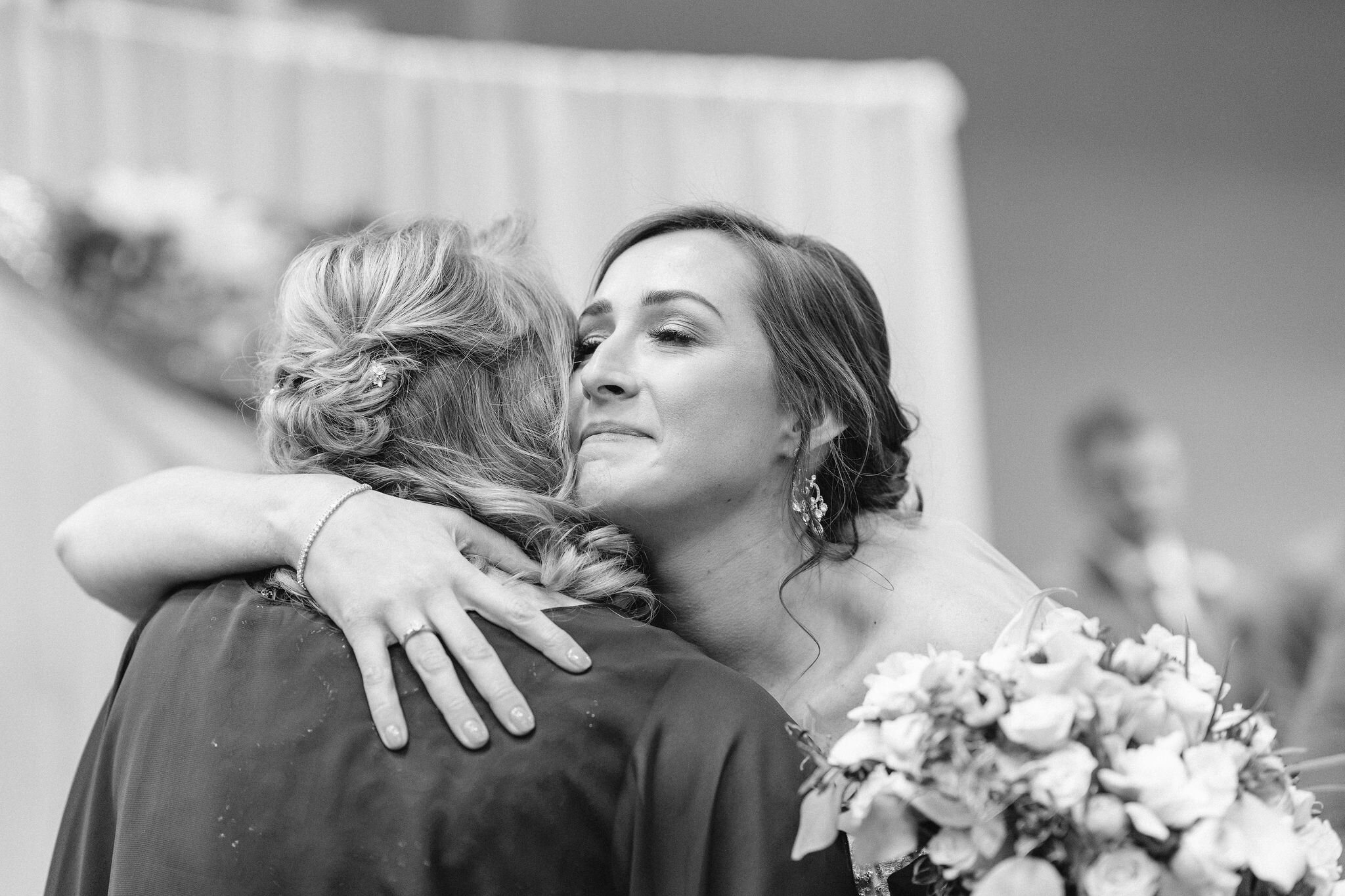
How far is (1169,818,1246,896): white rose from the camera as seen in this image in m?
1.16

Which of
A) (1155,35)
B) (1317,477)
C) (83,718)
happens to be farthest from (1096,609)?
(83,718)

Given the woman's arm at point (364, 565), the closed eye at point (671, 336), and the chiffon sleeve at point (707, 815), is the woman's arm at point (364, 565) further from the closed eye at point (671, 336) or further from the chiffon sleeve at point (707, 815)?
the closed eye at point (671, 336)

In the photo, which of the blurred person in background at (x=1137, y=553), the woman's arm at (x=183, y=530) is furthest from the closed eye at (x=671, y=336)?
the blurred person in background at (x=1137, y=553)

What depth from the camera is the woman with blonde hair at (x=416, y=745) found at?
4.13 feet

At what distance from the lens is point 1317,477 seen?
5.89m

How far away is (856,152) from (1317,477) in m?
2.41

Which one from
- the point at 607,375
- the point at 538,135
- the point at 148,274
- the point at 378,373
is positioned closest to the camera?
the point at 378,373

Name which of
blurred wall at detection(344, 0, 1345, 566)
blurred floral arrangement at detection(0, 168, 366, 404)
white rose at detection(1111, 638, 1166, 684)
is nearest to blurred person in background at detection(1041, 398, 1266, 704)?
blurred wall at detection(344, 0, 1345, 566)

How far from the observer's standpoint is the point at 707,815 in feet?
4.22

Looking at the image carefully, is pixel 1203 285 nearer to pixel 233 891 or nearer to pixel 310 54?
pixel 310 54

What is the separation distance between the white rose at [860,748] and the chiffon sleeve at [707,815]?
9 cm

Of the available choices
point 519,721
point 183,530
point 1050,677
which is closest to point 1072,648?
point 1050,677

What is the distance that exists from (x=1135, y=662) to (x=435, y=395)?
Result: 75 cm

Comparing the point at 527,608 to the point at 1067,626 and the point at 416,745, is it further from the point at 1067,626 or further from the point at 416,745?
the point at 1067,626
